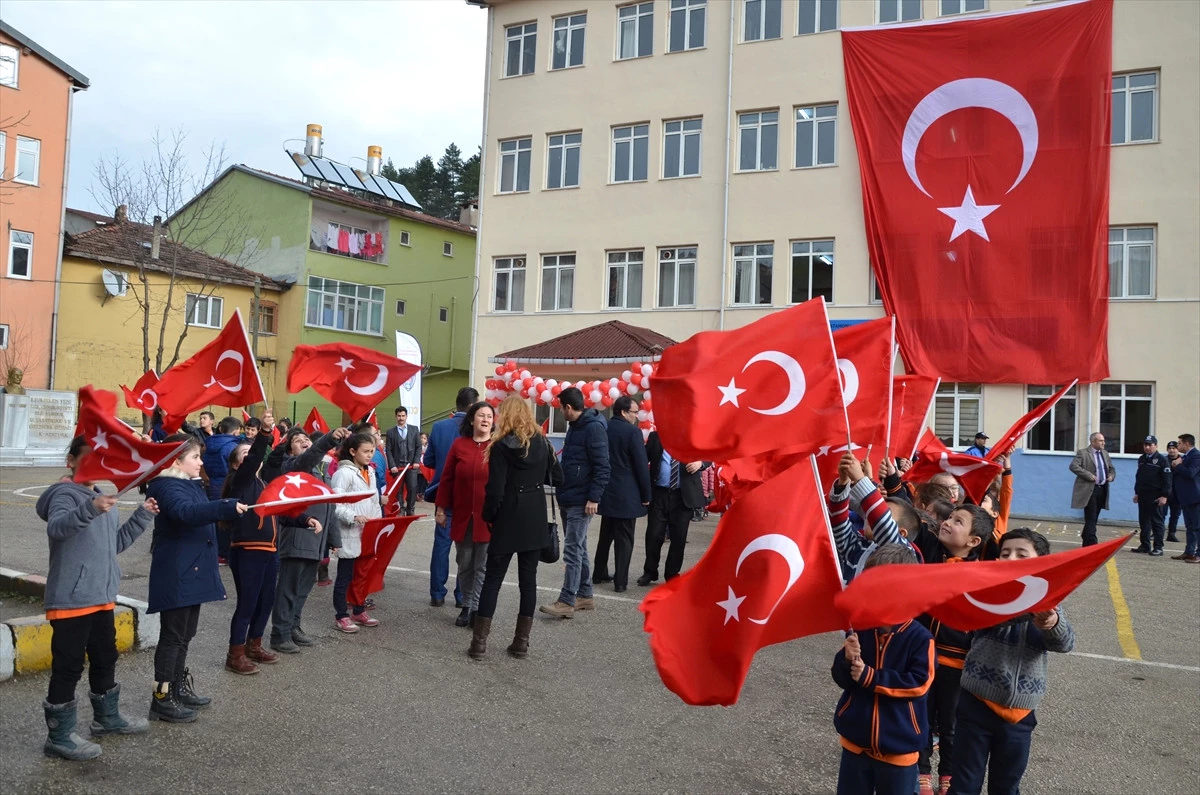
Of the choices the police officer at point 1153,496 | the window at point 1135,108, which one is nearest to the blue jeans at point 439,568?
the police officer at point 1153,496

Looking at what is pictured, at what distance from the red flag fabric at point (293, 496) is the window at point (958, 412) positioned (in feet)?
64.5

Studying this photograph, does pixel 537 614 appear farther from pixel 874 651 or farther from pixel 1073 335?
pixel 1073 335

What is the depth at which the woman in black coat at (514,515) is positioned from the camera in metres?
7.59

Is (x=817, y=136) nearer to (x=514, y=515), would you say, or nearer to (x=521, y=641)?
(x=514, y=515)

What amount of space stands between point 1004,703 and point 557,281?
25972mm

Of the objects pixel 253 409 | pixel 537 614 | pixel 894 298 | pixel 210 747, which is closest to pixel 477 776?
pixel 210 747

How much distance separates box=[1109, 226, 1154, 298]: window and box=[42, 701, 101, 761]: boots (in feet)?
75.6

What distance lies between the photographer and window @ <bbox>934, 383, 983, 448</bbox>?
2378 centimetres

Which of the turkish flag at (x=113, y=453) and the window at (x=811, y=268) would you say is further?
the window at (x=811, y=268)

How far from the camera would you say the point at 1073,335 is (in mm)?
22328

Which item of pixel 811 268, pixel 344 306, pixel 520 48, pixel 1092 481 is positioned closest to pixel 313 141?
pixel 344 306

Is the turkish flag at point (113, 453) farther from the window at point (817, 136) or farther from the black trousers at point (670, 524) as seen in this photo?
the window at point (817, 136)

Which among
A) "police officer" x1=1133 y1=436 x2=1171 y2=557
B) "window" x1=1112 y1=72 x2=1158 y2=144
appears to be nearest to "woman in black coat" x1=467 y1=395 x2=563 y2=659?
"police officer" x1=1133 y1=436 x2=1171 y2=557

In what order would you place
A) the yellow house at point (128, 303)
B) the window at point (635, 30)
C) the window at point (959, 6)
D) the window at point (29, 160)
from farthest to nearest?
the yellow house at point (128, 303) < the window at point (29, 160) < the window at point (635, 30) < the window at point (959, 6)
